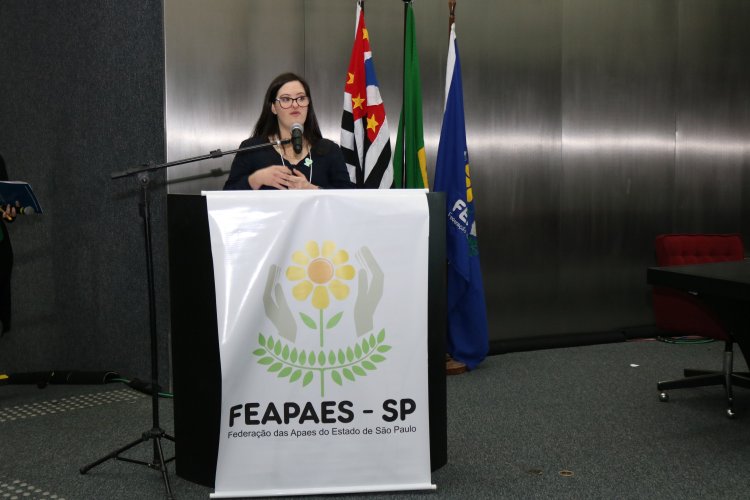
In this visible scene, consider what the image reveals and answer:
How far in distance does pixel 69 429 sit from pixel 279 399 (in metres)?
1.49

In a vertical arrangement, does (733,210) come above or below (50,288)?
above

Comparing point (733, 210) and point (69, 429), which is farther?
point (733, 210)

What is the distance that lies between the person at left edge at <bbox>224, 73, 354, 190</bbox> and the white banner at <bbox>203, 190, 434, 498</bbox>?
75 centimetres

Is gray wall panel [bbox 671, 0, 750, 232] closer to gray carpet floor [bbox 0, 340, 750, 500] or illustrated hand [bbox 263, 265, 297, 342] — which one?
gray carpet floor [bbox 0, 340, 750, 500]

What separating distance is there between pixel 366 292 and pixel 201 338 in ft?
1.87

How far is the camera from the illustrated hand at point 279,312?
2408 millimetres

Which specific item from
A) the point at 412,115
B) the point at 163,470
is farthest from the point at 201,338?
the point at 412,115

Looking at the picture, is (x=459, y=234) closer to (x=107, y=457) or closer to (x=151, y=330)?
(x=151, y=330)

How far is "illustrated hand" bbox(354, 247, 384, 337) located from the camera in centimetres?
242

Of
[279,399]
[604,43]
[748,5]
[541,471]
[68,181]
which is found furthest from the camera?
[748,5]

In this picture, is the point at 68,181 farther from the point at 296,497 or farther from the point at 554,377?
the point at 554,377

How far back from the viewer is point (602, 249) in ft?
18.1

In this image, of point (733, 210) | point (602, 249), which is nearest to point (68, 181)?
point (602, 249)

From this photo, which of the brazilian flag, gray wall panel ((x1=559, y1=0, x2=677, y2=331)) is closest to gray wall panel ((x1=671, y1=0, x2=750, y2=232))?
gray wall panel ((x1=559, y1=0, x2=677, y2=331))
